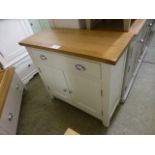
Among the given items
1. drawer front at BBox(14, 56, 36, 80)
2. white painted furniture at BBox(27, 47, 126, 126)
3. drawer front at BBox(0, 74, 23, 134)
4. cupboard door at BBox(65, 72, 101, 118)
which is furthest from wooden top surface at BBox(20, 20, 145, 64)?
drawer front at BBox(14, 56, 36, 80)

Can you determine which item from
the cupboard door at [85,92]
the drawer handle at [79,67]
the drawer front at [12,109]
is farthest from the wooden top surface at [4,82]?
the drawer handle at [79,67]

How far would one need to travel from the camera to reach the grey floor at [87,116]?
49.1 inches

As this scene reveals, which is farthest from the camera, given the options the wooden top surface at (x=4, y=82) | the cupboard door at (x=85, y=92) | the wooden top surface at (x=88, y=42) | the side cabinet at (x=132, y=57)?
the wooden top surface at (x=4, y=82)

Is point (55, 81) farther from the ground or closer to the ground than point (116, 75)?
closer to the ground

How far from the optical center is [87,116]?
4.54 feet

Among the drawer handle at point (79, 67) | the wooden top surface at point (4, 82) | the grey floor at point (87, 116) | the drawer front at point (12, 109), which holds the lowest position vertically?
the grey floor at point (87, 116)

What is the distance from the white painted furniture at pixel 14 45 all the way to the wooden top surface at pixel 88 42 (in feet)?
2.15

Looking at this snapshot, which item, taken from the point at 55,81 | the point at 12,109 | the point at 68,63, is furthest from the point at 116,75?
the point at 12,109

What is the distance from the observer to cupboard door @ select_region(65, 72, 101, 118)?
96 centimetres

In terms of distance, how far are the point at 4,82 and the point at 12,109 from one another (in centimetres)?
31

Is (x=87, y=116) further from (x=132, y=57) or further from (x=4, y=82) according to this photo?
(x=4, y=82)

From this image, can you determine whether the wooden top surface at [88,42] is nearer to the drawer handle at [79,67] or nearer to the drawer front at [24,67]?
the drawer handle at [79,67]

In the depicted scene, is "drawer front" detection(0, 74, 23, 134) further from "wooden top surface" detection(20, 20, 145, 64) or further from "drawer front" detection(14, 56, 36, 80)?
"wooden top surface" detection(20, 20, 145, 64)

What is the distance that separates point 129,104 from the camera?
4.71 feet
